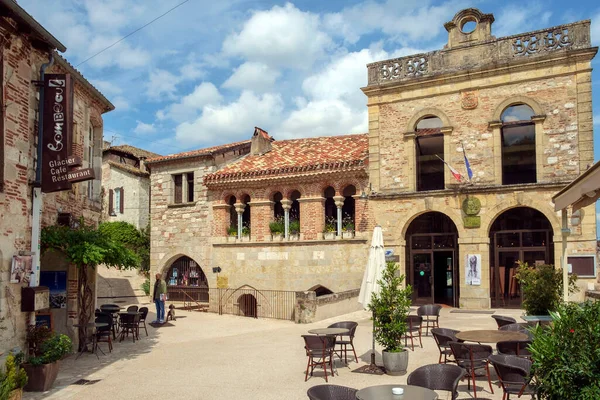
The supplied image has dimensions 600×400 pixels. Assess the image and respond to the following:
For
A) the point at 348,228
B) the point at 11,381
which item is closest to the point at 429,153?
the point at 348,228

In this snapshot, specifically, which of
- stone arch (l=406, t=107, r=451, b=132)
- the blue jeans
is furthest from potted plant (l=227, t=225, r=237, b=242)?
stone arch (l=406, t=107, r=451, b=132)

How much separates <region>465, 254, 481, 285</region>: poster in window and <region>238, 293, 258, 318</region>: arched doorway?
917 centimetres

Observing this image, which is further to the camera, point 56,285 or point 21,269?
point 56,285

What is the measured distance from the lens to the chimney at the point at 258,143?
2592cm

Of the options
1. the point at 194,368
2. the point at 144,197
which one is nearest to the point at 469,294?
the point at 194,368

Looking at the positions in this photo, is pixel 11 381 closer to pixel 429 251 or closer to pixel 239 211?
pixel 429 251

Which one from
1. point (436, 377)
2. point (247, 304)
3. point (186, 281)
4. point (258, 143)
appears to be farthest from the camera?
point (258, 143)

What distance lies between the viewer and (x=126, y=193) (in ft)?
93.8

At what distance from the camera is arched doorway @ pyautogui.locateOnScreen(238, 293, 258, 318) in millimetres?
23312

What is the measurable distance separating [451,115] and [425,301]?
6.97 m

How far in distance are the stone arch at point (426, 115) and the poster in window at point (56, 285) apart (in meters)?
13.0

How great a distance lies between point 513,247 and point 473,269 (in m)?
1.66

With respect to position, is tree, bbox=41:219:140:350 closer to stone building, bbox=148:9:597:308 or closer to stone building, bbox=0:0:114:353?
stone building, bbox=0:0:114:353

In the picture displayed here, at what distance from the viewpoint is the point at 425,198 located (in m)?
19.5
